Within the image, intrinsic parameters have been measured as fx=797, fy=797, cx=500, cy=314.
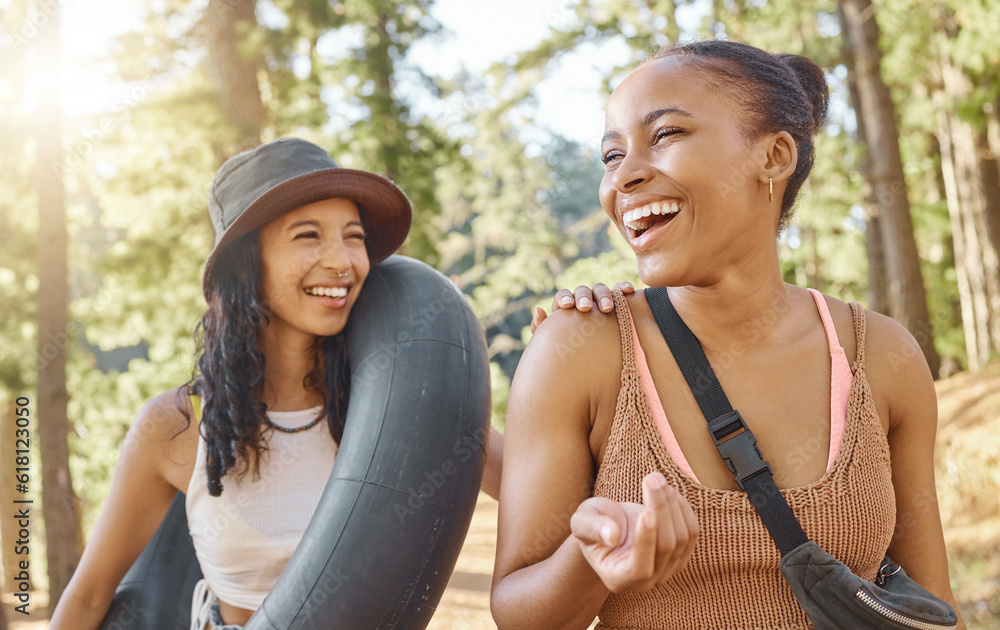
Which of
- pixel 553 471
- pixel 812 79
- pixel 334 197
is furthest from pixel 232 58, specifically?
pixel 553 471

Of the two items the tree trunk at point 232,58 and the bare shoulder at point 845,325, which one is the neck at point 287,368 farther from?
the tree trunk at point 232,58

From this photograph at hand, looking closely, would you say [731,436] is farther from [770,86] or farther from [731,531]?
[770,86]

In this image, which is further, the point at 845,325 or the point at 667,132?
the point at 845,325

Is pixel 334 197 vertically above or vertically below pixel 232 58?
below

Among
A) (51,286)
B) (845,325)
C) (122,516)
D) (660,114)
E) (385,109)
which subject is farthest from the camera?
(385,109)

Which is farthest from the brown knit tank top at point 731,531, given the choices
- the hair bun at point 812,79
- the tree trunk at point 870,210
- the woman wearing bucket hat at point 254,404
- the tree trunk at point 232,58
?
the tree trunk at point 870,210

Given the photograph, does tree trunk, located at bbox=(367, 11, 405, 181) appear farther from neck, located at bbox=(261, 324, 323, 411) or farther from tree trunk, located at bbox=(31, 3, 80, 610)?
neck, located at bbox=(261, 324, 323, 411)

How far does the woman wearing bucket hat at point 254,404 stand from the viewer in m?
2.53

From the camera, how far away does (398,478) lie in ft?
7.20

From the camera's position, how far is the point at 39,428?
8.47 metres

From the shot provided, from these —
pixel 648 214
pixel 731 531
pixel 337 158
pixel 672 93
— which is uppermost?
pixel 337 158

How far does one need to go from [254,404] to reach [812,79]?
1.92 metres

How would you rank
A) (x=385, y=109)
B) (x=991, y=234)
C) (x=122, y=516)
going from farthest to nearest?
(x=385, y=109)
(x=991, y=234)
(x=122, y=516)

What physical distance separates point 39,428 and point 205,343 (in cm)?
696
